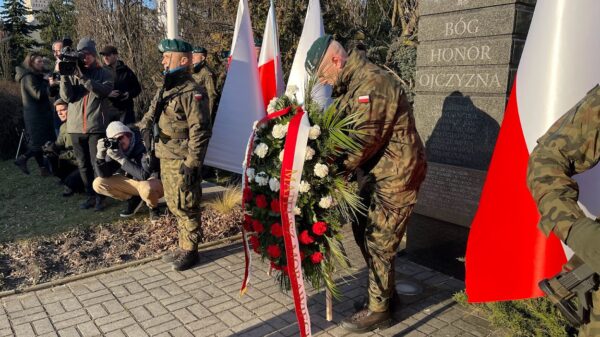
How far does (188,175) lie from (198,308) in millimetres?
1217

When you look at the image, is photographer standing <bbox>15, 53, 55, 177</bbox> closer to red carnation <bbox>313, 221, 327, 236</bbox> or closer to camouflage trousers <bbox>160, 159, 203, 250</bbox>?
camouflage trousers <bbox>160, 159, 203, 250</bbox>

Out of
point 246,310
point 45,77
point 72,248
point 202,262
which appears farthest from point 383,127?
point 45,77

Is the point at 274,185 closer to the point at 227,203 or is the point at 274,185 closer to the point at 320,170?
the point at 320,170

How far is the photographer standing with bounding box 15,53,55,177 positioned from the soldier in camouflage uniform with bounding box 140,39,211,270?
4.87 meters

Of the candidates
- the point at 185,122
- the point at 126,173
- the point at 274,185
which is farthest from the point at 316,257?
the point at 126,173

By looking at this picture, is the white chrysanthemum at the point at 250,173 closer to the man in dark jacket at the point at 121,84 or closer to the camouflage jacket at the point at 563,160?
the camouflage jacket at the point at 563,160

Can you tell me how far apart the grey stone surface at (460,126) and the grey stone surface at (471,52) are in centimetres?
30

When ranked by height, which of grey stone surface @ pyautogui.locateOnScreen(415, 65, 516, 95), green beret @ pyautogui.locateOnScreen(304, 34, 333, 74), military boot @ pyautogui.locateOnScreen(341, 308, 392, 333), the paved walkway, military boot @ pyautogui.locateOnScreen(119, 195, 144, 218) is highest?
green beret @ pyautogui.locateOnScreen(304, 34, 333, 74)

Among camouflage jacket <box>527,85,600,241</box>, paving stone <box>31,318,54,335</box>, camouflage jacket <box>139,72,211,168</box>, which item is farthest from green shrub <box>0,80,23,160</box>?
camouflage jacket <box>527,85,600,241</box>

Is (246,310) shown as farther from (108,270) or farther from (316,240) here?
(108,270)

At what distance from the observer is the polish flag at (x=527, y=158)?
2715mm

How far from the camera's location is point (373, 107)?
117 inches

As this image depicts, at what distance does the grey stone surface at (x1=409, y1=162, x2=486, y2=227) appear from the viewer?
407 cm

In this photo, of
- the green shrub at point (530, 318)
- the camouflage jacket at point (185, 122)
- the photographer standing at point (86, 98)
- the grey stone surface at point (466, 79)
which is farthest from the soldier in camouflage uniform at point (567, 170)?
the photographer standing at point (86, 98)
